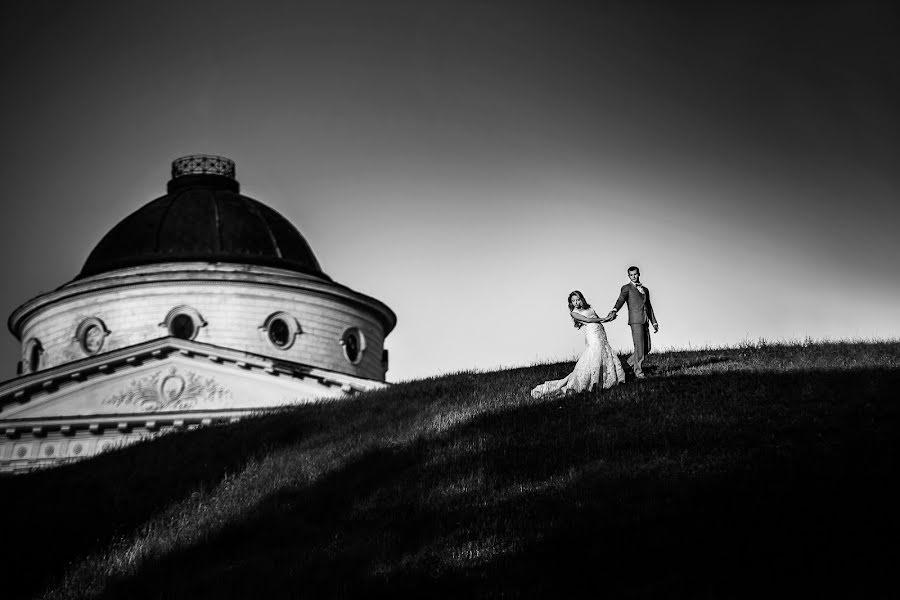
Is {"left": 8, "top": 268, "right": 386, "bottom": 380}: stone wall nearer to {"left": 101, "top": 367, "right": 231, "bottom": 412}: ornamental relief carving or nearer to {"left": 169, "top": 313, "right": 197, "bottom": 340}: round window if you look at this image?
{"left": 169, "top": 313, "right": 197, "bottom": 340}: round window

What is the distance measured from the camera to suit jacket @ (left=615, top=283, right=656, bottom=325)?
19.2 meters

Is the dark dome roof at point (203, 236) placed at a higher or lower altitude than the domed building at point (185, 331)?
higher

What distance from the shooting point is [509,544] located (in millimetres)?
11578

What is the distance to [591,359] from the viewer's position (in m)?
19.0

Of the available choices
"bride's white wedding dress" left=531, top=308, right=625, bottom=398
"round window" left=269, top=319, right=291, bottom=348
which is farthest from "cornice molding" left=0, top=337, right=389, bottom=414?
"bride's white wedding dress" left=531, top=308, right=625, bottom=398

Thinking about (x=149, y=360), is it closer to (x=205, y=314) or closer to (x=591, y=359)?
(x=205, y=314)

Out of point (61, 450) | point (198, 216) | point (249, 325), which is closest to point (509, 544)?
point (61, 450)

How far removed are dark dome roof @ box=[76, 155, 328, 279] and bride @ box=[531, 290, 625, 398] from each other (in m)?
27.8

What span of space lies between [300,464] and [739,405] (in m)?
7.25

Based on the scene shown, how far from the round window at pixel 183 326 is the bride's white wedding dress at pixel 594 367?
26.0 metres

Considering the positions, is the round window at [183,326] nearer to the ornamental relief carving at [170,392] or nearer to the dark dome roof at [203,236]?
the dark dome roof at [203,236]

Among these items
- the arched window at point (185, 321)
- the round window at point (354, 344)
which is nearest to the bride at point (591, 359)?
the arched window at point (185, 321)

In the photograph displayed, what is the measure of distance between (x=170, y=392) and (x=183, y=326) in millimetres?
7547

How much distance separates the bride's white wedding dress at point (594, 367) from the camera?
18859 mm
